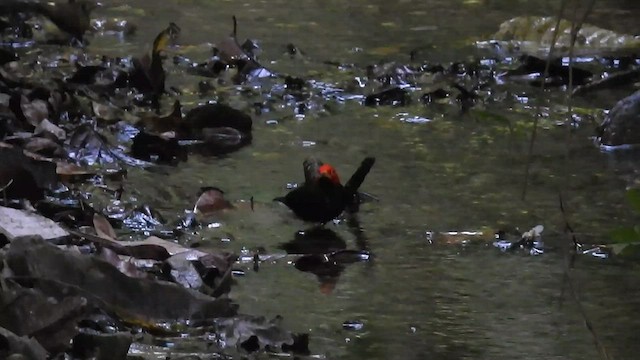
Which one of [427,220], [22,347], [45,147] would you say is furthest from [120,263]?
[45,147]

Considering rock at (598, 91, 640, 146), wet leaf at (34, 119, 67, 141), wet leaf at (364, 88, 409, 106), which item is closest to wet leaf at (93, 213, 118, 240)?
wet leaf at (34, 119, 67, 141)

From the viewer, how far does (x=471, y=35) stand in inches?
188

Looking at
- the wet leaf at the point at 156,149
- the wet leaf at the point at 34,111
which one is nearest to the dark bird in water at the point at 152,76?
the wet leaf at the point at 34,111

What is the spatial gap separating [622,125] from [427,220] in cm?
99

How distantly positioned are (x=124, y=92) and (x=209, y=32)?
1202 millimetres

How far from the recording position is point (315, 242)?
2.22 m

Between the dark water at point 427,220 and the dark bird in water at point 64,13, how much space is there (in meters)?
0.18

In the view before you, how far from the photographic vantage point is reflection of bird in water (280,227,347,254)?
216 cm

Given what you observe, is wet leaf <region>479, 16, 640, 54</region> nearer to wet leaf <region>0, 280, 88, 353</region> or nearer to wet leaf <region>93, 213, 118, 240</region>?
wet leaf <region>93, 213, 118, 240</region>

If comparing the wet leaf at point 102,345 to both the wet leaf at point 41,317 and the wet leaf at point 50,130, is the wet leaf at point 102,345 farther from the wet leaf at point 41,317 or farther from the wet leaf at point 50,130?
the wet leaf at point 50,130

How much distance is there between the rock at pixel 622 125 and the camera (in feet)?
10.3

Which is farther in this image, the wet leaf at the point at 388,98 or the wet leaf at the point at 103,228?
the wet leaf at the point at 388,98

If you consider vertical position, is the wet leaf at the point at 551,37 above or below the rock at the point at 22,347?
below

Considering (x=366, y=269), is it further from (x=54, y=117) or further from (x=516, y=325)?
(x=54, y=117)
